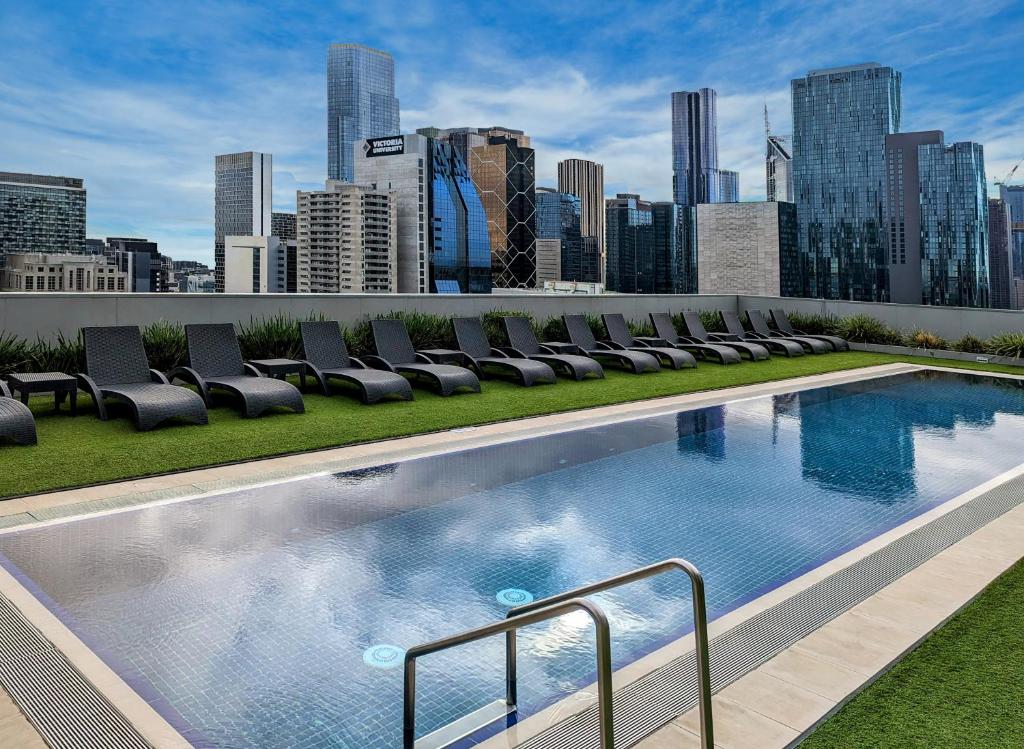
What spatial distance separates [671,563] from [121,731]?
1914mm

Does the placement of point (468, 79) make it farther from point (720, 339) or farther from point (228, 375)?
point (228, 375)

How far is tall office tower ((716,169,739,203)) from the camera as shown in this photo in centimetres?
15725

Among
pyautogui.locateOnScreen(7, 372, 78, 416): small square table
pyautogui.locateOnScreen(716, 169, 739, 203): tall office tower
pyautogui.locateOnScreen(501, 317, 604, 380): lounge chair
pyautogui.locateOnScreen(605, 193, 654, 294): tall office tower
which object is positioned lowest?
pyautogui.locateOnScreen(7, 372, 78, 416): small square table

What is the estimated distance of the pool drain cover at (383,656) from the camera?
3.10 metres

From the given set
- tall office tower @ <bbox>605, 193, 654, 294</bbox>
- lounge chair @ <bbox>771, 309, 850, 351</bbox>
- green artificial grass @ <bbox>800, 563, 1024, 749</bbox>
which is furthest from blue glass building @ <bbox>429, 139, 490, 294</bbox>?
green artificial grass @ <bbox>800, 563, 1024, 749</bbox>

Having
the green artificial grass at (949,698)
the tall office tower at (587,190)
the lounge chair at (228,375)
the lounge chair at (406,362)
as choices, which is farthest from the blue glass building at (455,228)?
→ the green artificial grass at (949,698)

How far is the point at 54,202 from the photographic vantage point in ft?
134

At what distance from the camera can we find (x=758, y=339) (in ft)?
53.2

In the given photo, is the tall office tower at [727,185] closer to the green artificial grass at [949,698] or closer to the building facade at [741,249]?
the building facade at [741,249]

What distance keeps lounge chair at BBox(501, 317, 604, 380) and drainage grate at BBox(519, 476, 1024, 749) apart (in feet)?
22.2

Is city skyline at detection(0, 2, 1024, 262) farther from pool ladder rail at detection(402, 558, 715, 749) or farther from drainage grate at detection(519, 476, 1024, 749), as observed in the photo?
pool ladder rail at detection(402, 558, 715, 749)

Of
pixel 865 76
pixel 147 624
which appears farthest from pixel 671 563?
pixel 865 76

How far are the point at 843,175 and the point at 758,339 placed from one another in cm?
5612

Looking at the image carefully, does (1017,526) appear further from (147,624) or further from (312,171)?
(312,171)
